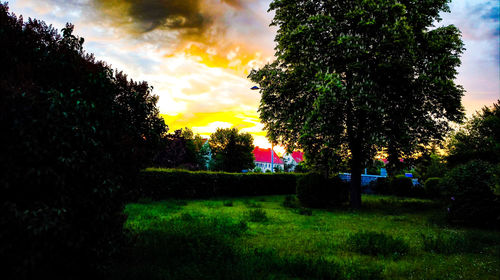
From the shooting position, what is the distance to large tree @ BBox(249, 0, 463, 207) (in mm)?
12875

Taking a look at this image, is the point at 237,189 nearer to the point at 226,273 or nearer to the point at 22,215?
the point at 226,273

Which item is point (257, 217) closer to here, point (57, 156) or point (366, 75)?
point (57, 156)

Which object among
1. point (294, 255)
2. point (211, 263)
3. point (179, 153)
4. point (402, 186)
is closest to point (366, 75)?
point (294, 255)

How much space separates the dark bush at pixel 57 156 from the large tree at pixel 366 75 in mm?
10258

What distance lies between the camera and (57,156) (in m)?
3.13

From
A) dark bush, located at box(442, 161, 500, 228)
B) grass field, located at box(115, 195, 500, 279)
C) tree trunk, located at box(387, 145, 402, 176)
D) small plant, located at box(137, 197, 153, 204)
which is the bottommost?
small plant, located at box(137, 197, 153, 204)

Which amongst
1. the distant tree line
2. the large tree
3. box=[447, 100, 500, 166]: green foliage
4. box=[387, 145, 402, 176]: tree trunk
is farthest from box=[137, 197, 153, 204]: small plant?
the distant tree line

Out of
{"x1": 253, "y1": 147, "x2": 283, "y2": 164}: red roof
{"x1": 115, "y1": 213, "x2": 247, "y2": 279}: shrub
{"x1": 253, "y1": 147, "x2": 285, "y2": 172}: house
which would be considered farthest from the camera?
{"x1": 253, "y1": 147, "x2": 285, "y2": 172}: house

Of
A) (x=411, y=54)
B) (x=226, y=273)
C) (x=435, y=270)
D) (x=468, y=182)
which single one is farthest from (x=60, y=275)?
(x=411, y=54)

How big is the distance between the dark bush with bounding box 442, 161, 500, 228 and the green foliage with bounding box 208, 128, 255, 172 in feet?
161

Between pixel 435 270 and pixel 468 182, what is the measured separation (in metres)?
7.68

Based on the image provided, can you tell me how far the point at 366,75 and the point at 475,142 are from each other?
20.2 m

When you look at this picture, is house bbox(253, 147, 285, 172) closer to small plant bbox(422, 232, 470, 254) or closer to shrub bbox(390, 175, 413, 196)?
shrub bbox(390, 175, 413, 196)

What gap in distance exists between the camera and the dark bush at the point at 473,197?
10.3m
